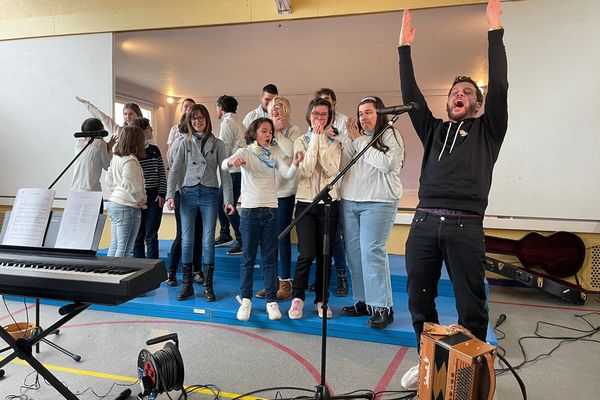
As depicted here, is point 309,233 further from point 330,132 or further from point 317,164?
point 330,132

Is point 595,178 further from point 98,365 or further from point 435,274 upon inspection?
point 98,365

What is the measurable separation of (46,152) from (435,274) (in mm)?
5110

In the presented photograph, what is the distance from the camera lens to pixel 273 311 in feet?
9.91

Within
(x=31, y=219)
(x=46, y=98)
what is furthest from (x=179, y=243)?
(x=46, y=98)

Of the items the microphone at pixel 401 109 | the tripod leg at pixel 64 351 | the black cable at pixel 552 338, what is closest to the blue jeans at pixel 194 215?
the tripod leg at pixel 64 351

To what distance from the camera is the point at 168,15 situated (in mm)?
4953

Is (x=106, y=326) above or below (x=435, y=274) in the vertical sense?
below

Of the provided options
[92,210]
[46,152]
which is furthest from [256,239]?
[46,152]

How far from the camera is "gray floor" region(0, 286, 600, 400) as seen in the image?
2.29m

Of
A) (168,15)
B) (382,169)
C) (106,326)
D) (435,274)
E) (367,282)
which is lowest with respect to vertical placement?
(106,326)

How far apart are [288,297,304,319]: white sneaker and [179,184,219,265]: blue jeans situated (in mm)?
794

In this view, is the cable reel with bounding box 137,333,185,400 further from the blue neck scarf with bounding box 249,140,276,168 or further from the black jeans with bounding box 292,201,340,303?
the blue neck scarf with bounding box 249,140,276,168

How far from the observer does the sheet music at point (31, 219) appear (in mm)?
2066

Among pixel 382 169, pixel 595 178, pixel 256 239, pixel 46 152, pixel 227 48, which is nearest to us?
pixel 382 169
